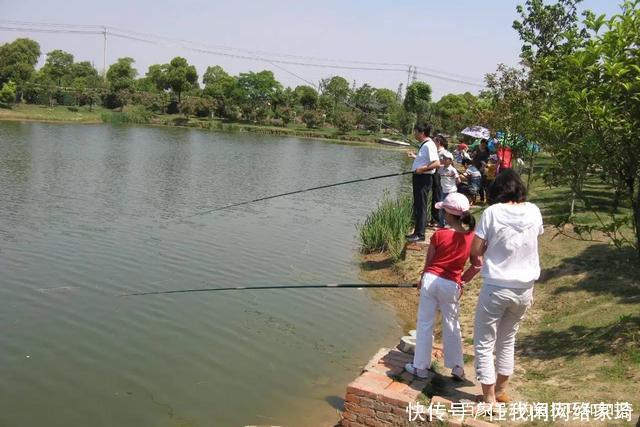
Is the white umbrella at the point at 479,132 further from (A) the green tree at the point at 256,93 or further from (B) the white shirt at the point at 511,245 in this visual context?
(A) the green tree at the point at 256,93

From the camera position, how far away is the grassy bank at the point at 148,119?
54.1 meters

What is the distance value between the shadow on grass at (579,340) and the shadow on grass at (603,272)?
0.85 metres

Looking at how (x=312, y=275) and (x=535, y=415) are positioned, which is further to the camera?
(x=312, y=275)

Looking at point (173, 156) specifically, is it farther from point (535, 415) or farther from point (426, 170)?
point (535, 415)

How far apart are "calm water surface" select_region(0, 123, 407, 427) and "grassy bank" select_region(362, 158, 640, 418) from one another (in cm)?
122

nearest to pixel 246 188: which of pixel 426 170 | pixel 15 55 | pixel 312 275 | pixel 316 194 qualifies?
pixel 316 194

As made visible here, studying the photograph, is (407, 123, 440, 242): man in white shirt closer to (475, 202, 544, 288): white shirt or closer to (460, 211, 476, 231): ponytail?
(460, 211, 476, 231): ponytail

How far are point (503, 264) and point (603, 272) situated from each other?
445 centimetres

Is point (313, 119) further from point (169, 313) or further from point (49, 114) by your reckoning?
point (169, 313)

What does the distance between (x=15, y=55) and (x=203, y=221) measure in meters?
58.9

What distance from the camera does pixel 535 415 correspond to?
4.50 meters

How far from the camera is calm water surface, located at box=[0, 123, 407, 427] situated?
18.7ft

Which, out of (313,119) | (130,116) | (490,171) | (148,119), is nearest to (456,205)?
(490,171)

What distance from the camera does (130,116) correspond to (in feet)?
202
